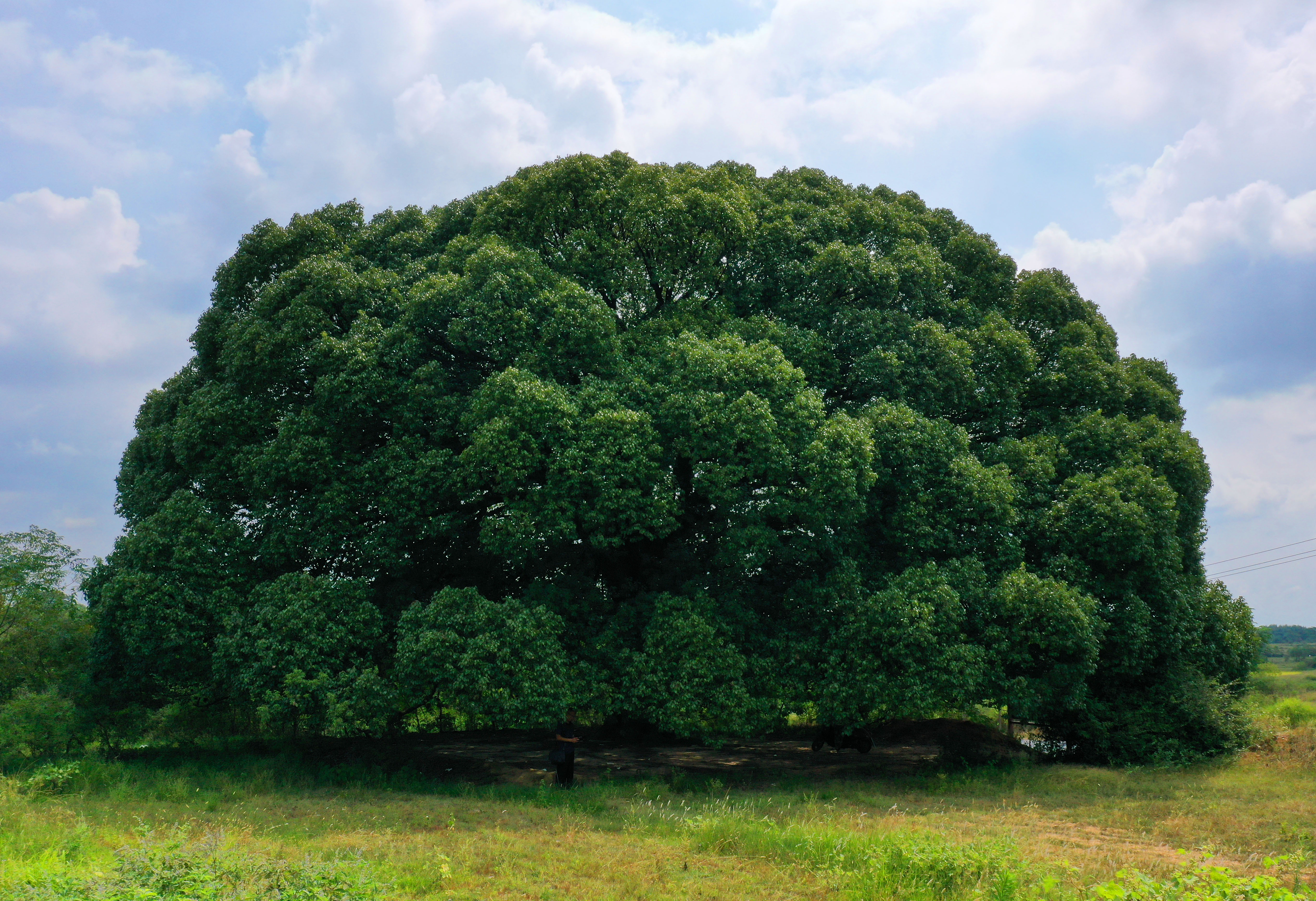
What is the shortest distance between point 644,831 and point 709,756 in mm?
8570

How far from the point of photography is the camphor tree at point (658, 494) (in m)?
15.1

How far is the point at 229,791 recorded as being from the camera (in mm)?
14328

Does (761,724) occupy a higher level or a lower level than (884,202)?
lower

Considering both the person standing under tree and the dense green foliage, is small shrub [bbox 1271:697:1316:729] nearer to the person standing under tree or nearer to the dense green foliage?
the person standing under tree

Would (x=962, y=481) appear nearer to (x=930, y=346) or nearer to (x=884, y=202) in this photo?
(x=930, y=346)

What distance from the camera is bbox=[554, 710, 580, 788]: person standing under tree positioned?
1515cm

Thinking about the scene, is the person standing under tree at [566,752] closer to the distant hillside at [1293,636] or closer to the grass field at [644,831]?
the grass field at [644,831]

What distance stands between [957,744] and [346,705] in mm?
13537

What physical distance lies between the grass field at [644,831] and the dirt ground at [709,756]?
3.75ft

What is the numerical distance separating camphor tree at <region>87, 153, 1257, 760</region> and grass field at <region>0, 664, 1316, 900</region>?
1.46 meters

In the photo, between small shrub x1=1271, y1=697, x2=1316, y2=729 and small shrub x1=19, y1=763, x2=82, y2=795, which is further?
small shrub x1=1271, y1=697, x2=1316, y2=729

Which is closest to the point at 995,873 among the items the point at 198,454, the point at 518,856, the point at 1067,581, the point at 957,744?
the point at 518,856

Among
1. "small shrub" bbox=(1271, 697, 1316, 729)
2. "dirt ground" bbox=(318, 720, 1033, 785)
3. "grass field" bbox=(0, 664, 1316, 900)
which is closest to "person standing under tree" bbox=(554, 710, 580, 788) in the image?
"grass field" bbox=(0, 664, 1316, 900)

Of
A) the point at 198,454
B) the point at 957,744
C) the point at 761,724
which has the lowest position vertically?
the point at 957,744
